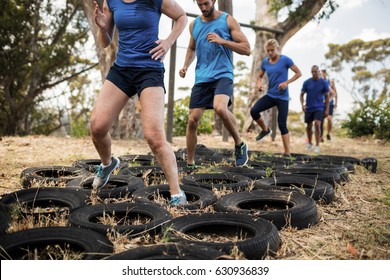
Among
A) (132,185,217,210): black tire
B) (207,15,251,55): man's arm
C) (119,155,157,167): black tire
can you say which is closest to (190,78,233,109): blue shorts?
(207,15,251,55): man's arm

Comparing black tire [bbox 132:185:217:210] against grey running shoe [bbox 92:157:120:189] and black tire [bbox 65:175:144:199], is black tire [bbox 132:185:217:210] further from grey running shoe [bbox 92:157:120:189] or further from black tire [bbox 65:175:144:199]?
grey running shoe [bbox 92:157:120:189]

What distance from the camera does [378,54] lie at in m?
31.5

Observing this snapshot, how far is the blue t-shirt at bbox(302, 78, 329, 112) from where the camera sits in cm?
896

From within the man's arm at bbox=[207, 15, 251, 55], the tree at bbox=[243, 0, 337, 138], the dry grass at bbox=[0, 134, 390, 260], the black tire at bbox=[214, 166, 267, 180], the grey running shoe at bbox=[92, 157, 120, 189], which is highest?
the tree at bbox=[243, 0, 337, 138]

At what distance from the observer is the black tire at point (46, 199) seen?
10.2 feet

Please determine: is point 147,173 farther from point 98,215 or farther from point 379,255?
point 379,255

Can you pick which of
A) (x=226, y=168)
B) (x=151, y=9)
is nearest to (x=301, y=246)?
(x=151, y=9)

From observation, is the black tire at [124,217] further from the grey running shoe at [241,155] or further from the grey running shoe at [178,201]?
the grey running shoe at [241,155]

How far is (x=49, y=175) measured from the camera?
15.6 ft

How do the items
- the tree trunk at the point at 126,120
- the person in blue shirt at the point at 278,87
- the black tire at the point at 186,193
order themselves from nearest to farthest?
the black tire at the point at 186,193 < the person in blue shirt at the point at 278,87 < the tree trunk at the point at 126,120

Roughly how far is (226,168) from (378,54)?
31610 mm

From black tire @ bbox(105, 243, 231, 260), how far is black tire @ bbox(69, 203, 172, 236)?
493 millimetres

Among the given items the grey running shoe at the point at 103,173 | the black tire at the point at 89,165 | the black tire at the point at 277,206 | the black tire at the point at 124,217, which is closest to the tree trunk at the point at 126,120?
the black tire at the point at 89,165

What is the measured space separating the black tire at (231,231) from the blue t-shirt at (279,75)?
15.8ft
